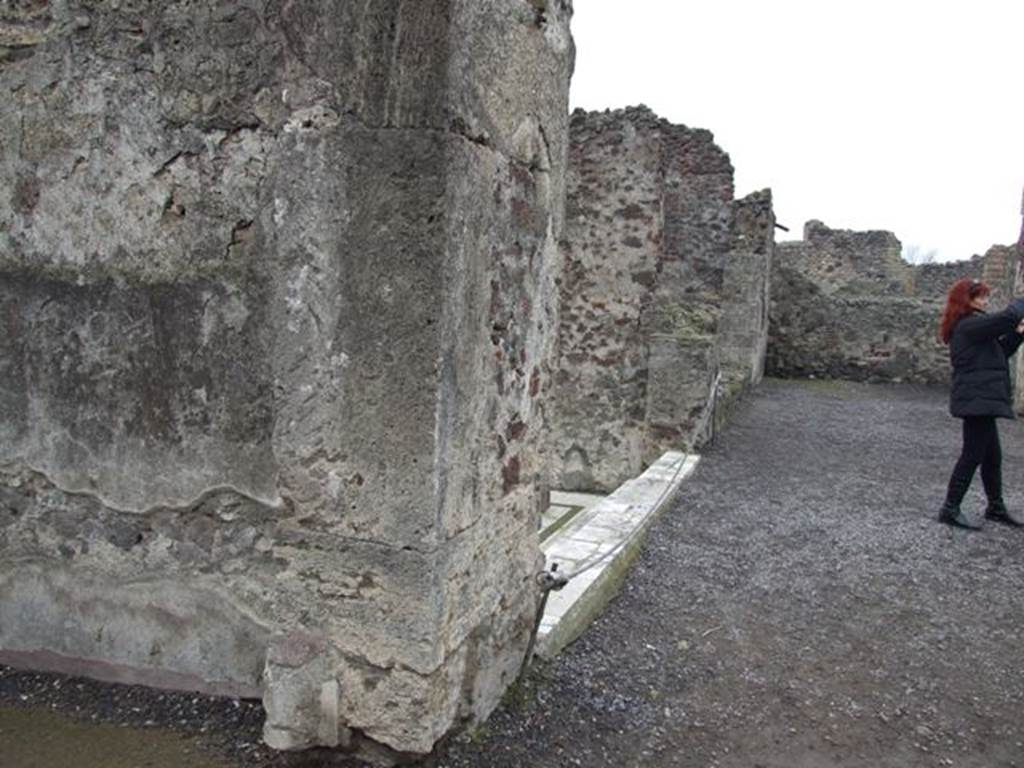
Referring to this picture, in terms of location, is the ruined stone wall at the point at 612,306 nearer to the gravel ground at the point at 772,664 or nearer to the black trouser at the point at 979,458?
the gravel ground at the point at 772,664

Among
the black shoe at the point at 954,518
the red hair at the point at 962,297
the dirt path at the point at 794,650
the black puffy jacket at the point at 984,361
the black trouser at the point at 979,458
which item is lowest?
the dirt path at the point at 794,650

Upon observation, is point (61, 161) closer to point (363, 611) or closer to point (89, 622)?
point (89, 622)

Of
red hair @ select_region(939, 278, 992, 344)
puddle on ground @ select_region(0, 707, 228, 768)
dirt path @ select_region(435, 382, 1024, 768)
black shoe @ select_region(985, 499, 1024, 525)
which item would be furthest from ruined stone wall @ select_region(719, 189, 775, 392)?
puddle on ground @ select_region(0, 707, 228, 768)

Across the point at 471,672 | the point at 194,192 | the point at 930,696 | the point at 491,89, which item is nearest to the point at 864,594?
the point at 930,696

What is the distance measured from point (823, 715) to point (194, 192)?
285cm

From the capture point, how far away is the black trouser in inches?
218

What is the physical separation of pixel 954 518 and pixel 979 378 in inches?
40.8

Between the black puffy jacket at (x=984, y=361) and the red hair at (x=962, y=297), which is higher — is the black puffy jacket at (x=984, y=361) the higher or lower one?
the lower one

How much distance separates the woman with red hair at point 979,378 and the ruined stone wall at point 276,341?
386 centimetres

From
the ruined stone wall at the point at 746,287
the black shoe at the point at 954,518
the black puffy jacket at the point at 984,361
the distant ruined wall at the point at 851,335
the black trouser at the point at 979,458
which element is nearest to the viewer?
the black puffy jacket at the point at 984,361

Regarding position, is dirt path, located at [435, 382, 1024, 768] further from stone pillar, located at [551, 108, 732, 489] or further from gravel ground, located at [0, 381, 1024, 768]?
stone pillar, located at [551, 108, 732, 489]

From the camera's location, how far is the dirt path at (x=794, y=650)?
2.87 meters

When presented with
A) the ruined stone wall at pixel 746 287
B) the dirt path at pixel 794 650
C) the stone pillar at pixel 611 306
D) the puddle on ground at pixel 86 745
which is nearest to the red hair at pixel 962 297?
the dirt path at pixel 794 650

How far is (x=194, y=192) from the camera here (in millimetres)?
2465
